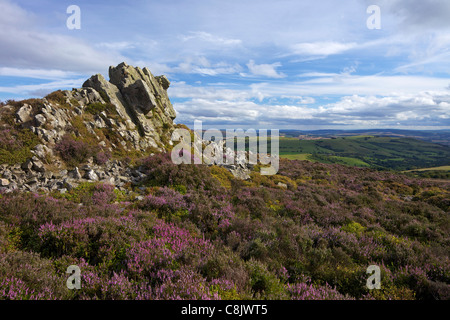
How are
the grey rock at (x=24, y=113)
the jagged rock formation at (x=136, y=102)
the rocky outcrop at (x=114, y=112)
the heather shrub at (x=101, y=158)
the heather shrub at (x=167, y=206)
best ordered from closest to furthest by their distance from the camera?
the heather shrub at (x=167, y=206)
the grey rock at (x=24, y=113)
the heather shrub at (x=101, y=158)
the rocky outcrop at (x=114, y=112)
the jagged rock formation at (x=136, y=102)

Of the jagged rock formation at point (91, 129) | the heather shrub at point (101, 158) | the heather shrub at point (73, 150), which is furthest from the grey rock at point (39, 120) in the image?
the heather shrub at point (101, 158)

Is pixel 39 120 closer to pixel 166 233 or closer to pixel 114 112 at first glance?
pixel 114 112

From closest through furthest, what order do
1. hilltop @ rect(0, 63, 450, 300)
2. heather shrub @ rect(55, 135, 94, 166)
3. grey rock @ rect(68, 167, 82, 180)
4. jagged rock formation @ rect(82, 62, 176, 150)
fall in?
hilltop @ rect(0, 63, 450, 300) → grey rock @ rect(68, 167, 82, 180) → heather shrub @ rect(55, 135, 94, 166) → jagged rock formation @ rect(82, 62, 176, 150)

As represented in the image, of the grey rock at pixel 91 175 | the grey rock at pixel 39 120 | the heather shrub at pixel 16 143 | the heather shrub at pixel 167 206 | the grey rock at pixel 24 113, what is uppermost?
the grey rock at pixel 24 113

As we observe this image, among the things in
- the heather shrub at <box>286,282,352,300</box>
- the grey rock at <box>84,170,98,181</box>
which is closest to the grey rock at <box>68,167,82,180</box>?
the grey rock at <box>84,170,98,181</box>

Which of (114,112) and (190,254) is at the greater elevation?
(114,112)

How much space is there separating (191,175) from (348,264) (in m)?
9.72


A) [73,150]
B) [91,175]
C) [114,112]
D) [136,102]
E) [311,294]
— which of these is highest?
[136,102]

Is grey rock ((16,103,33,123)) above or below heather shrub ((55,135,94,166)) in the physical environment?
above

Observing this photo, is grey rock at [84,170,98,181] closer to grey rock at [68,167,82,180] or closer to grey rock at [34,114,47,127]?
grey rock at [68,167,82,180]

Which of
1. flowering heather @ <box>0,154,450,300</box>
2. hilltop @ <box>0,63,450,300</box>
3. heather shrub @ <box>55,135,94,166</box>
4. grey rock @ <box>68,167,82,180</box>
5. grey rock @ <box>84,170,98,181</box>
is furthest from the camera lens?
heather shrub @ <box>55,135,94,166</box>

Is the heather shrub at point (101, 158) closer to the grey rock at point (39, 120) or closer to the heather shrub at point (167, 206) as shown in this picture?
the grey rock at point (39, 120)

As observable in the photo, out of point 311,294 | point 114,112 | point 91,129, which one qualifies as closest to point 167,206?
point 311,294
